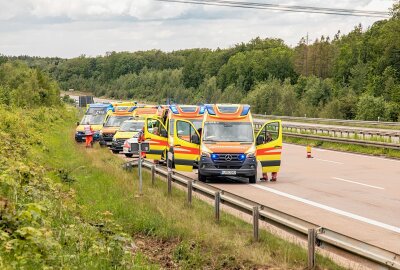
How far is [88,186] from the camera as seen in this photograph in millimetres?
18141

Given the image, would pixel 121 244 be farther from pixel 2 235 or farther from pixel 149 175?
pixel 149 175

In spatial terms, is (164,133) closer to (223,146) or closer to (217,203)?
(223,146)

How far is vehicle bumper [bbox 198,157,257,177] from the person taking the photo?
64.8 ft

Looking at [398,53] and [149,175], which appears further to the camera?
[398,53]

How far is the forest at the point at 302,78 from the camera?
8212cm

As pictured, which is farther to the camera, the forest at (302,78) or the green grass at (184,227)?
the forest at (302,78)

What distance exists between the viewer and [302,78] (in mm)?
115250

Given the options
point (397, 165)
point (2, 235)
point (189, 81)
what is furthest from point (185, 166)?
point (189, 81)

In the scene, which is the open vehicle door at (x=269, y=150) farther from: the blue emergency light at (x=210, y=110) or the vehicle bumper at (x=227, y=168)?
the blue emergency light at (x=210, y=110)

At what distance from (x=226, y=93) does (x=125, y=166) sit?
112 m

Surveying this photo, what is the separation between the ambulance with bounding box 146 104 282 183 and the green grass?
6.33ft

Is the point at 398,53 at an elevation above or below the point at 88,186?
above

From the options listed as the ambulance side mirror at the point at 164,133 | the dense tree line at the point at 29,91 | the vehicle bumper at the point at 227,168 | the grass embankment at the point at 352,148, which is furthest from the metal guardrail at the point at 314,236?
the dense tree line at the point at 29,91

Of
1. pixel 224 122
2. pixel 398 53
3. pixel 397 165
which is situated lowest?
pixel 397 165
